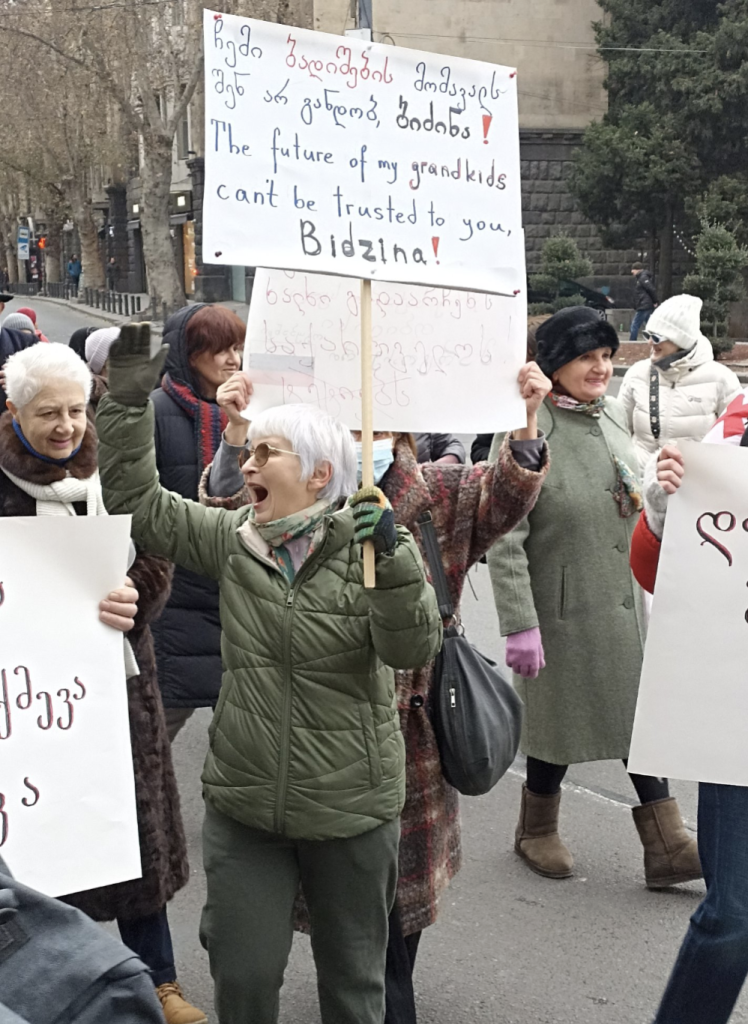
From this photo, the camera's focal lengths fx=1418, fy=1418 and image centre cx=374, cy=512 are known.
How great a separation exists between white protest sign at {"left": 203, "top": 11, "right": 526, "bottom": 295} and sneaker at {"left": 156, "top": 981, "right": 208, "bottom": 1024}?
1.92 m

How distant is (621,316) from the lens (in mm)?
31812

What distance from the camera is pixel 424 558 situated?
3424 millimetres

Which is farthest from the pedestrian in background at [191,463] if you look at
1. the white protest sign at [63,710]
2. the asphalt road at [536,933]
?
the white protest sign at [63,710]

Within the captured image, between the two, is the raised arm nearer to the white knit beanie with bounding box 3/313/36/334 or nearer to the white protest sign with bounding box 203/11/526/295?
the white protest sign with bounding box 203/11/526/295

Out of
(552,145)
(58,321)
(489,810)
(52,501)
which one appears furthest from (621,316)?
(52,501)

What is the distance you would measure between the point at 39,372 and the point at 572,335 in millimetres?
1713

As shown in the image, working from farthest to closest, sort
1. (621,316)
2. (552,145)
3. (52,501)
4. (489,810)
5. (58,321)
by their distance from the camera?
1. (58,321)
2. (552,145)
3. (621,316)
4. (489,810)
5. (52,501)

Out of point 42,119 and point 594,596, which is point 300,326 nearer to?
point 594,596

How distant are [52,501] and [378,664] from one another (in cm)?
94

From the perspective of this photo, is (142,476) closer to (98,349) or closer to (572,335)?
(572,335)

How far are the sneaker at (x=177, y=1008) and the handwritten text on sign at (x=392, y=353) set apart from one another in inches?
59.1

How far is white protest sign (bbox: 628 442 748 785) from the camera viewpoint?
3.05 metres

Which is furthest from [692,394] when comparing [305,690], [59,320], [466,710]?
[59,320]

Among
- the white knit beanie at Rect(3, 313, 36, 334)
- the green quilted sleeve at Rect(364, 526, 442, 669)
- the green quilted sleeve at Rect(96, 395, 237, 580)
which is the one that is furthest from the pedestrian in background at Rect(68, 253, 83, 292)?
the green quilted sleeve at Rect(364, 526, 442, 669)
